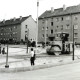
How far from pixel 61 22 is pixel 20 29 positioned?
60.0 feet

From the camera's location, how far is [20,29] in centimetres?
7844

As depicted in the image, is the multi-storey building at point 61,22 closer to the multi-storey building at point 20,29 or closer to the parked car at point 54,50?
the multi-storey building at point 20,29

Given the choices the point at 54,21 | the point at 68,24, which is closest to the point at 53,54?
the point at 68,24

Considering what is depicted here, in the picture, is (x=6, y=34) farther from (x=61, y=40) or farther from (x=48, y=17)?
(x=61, y=40)

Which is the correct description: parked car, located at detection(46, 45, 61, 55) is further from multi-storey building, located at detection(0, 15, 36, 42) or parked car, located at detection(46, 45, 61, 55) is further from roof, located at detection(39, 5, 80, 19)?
multi-storey building, located at detection(0, 15, 36, 42)

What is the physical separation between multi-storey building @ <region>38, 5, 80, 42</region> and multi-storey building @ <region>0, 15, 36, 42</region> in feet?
24.7

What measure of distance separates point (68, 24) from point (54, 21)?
21.4 feet

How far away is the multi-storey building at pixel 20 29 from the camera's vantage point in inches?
3091

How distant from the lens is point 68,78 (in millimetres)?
12242

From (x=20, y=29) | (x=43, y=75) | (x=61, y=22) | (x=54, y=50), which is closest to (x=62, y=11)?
(x=61, y=22)

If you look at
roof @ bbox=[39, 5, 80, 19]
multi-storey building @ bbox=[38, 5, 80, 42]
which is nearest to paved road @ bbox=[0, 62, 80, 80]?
multi-storey building @ bbox=[38, 5, 80, 42]

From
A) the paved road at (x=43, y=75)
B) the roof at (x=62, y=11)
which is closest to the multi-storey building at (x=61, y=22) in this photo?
the roof at (x=62, y=11)

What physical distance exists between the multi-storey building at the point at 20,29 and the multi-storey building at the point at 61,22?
24.7 feet

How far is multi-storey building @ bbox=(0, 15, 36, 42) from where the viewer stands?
78500mm
